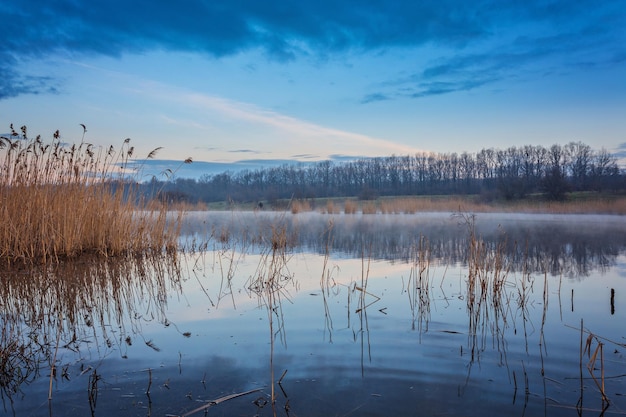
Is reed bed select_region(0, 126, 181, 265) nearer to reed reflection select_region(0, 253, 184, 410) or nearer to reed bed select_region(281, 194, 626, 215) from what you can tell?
reed reflection select_region(0, 253, 184, 410)

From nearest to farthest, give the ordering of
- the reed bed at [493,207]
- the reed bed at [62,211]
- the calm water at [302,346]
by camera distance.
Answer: the calm water at [302,346] < the reed bed at [62,211] < the reed bed at [493,207]

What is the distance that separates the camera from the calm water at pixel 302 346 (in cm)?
263

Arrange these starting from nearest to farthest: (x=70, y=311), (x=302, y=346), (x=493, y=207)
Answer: (x=302, y=346) → (x=70, y=311) → (x=493, y=207)

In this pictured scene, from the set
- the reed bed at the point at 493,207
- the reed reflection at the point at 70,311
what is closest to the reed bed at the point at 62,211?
the reed reflection at the point at 70,311

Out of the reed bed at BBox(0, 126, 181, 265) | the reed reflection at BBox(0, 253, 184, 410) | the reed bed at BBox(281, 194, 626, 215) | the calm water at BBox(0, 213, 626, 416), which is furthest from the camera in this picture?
the reed bed at BBox(281, 194, 626, 215)

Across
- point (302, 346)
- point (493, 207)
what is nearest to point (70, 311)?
point (302, 346)

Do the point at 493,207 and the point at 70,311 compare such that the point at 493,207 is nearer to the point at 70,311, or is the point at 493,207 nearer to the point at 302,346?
the point at 302,346

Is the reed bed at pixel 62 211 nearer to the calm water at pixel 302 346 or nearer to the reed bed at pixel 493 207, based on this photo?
the calm water at pixel 302 346

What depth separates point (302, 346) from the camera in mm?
3678

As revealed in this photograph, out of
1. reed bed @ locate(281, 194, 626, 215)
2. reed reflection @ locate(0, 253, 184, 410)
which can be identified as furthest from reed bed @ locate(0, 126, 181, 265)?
reed bed @ locate(281, 194, 626, 215)

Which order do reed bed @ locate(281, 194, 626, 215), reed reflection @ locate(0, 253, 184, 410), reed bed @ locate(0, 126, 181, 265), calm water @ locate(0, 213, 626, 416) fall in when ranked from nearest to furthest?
calm water @ locate(0, 213, 626, 416) → reed reflection @ locate(0, 253, 184, 410) → reed bed @ locate(0, 126, 181, 265) → reed bed @ locate(281, 194, 626, 215)

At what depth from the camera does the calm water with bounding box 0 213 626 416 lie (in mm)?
2635

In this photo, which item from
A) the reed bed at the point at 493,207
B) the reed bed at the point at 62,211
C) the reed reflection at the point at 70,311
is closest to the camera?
the reed reflection at the point at 70,311

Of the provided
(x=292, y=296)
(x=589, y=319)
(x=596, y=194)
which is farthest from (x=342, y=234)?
(x=596, y=194)
